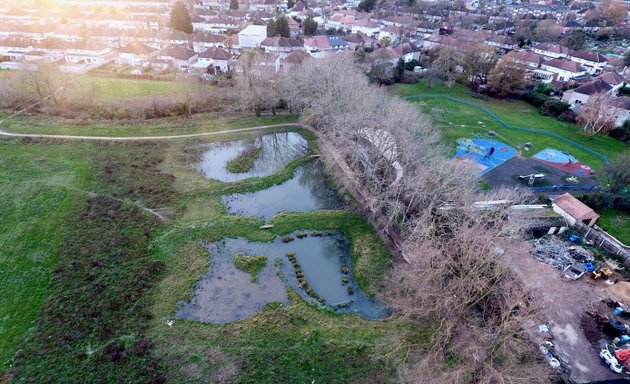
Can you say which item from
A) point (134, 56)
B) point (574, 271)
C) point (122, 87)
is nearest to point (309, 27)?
point (134, 56)

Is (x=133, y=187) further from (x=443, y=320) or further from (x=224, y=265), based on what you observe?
(x=443, y=320)

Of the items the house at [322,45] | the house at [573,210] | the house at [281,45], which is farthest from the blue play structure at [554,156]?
the house at [281,45]

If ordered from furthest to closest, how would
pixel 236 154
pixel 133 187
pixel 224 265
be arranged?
1. pixel 236 154
2. pixel 133 187
3. pixel 224 265

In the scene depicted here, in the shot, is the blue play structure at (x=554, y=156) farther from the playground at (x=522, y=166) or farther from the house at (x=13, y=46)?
the house at (x=13, y=46)

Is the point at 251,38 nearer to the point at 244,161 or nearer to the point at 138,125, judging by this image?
the point at 138,125

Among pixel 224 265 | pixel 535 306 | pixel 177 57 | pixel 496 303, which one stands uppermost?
pixel 177 57

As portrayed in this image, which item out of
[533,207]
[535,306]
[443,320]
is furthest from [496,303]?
[533,207]
